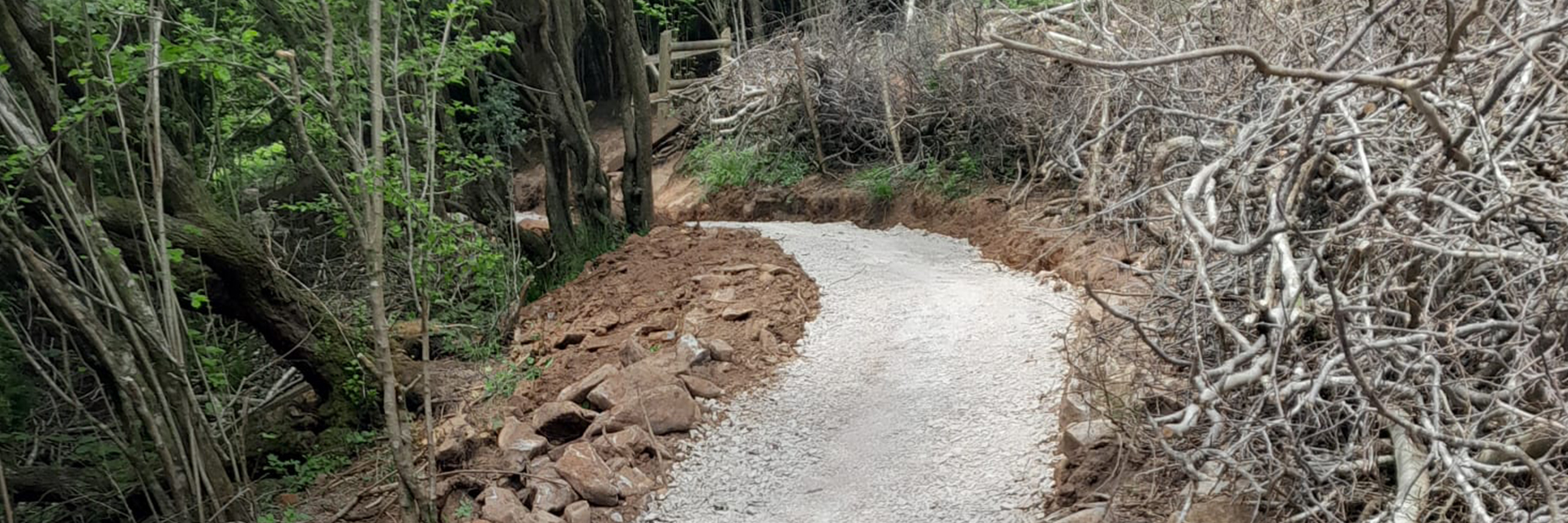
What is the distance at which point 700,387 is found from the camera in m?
5.50

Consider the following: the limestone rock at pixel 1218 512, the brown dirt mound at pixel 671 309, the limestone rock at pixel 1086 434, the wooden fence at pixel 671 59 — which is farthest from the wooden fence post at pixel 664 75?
the limestone rock at pixel 1218 512

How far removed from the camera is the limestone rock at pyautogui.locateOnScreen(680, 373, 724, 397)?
5488 mm

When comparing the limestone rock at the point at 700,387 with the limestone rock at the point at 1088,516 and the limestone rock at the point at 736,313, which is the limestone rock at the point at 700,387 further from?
the limestone rock at the point at 1088,516

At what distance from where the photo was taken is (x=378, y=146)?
390cm

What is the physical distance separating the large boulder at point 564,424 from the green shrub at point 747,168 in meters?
7.88

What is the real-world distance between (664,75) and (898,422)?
1211 cm

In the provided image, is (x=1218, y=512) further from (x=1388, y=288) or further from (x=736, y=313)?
(x=736, y=313)

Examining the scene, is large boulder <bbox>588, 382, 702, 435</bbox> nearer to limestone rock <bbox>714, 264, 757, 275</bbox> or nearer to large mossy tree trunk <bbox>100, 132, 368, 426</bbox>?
large mossy tree trunk <bbox>100, 132, 368, 426</bbox>

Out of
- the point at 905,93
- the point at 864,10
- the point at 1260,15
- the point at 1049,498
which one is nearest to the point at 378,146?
the point at 1049,498

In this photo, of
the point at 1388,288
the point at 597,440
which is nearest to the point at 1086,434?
the point at 1388,288

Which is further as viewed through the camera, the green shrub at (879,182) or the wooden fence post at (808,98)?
the wooden fence post at (808,98)

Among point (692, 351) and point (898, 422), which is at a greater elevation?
point (692, 351)

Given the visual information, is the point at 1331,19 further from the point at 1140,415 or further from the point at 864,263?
the point at 864,263

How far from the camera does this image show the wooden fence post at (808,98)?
12126 mm
